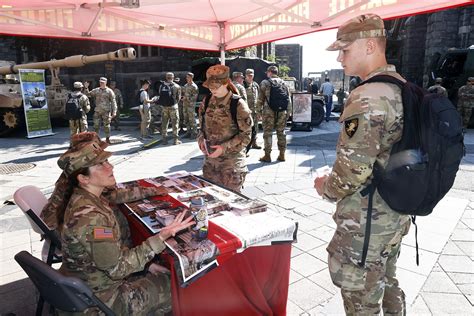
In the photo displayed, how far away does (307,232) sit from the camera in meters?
4.47

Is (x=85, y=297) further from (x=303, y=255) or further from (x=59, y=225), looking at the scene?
(x=303, y=255)

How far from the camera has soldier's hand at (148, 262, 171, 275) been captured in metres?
2.52

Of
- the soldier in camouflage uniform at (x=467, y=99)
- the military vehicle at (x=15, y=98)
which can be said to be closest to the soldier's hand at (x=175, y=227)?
the military vehicle at (x=15, y=98)

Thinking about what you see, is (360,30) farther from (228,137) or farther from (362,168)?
(228,137)

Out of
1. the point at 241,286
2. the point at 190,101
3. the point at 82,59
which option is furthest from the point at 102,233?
the point at 190,101

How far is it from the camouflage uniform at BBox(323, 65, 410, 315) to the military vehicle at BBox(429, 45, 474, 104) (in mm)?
14253

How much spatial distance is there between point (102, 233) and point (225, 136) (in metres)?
2.15

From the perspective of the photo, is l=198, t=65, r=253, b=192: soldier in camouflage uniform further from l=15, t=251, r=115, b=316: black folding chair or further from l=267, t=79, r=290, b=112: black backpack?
l=267, t=79, r=290, b=112: black backpack

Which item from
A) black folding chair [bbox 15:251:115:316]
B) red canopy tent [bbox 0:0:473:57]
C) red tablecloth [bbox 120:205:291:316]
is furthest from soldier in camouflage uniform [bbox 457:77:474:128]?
black folding chair [bbox 15:251:115:316]

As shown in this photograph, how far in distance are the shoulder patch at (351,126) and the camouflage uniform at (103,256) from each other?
4.32 ft

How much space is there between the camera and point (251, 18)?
5516mm

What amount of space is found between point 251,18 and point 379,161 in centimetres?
421

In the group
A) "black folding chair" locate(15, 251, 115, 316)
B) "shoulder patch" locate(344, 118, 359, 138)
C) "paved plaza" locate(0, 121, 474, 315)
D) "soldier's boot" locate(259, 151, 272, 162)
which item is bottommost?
"paved plaza" locate(0, 121, 474, 315)

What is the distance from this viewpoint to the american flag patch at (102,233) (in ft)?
6.58
